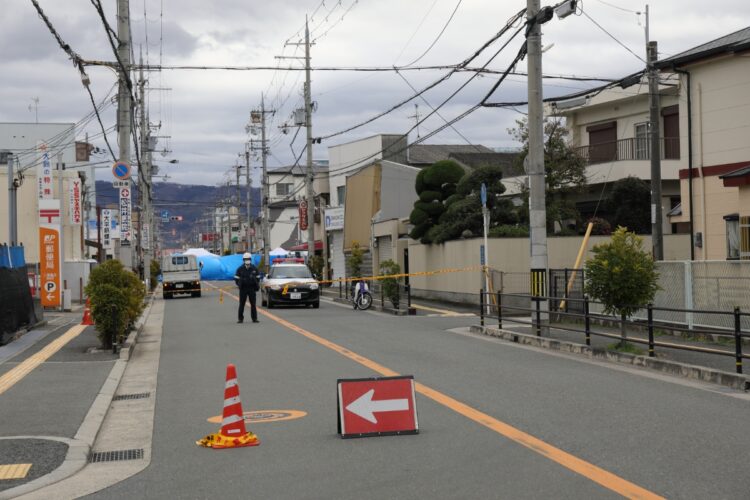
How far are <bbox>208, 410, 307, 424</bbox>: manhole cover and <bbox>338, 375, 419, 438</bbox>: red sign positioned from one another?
4.44 feet

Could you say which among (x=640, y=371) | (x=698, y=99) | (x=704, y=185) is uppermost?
(x=698, y=99)

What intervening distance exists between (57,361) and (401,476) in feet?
34.9

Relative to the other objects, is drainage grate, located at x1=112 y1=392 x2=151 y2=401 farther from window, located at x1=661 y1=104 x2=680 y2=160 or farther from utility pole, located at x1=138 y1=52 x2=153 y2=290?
utility pole, located at x1=138 y1=52 x2=153 y2=290

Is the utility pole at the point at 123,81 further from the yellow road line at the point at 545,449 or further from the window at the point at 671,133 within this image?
the window at the point at 671,133

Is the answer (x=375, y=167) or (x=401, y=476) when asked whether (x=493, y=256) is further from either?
(x=401, y=476)

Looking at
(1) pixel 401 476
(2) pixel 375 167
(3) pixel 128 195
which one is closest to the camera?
(1) pixel 401 476

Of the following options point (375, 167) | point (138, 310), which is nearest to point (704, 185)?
point (138, 310)

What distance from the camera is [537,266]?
63.6 ft

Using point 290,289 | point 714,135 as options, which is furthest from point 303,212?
point 714,135

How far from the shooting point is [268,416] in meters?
9.95

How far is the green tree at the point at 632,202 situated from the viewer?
3388 cm

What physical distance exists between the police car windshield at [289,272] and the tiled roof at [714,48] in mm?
15383

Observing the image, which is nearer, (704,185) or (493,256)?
(704,185)

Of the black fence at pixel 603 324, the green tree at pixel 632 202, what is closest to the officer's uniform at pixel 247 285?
the black fence at pixel 603 324
